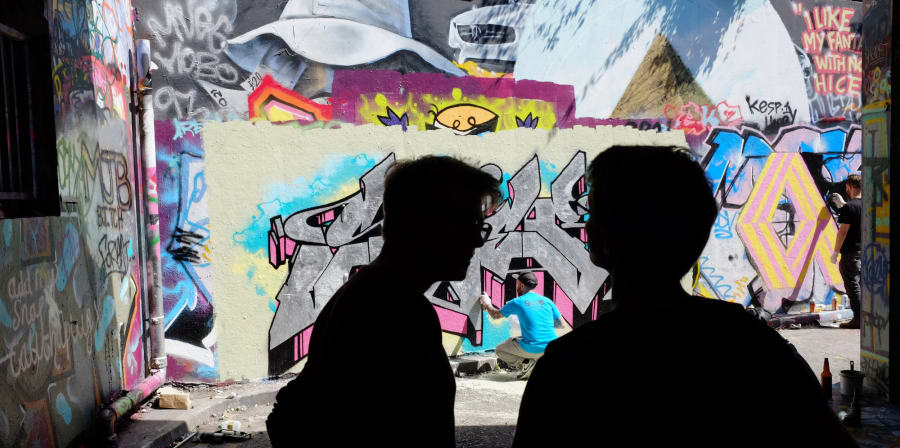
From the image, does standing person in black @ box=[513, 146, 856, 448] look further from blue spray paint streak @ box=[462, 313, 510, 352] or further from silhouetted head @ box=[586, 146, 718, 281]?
blue spray paint streak @ box=[462, 313, 510, 352]

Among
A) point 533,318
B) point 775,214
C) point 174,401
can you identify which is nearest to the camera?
point 174,401

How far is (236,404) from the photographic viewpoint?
6.67 m

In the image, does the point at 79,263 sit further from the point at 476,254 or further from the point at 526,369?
the point at 526,369

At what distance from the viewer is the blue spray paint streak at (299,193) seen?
7230mm

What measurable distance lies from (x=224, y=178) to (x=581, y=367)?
6263 millimetres

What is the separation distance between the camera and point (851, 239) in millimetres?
9242

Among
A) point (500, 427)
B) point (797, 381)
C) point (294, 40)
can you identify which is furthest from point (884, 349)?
point (294, 40)

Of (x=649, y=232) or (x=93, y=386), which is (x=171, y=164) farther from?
(x=649, y=232)

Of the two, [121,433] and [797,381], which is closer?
[797,381]

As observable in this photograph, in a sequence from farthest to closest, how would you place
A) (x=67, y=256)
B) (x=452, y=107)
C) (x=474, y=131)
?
(x=474, y=131) → (x=452, y=107) → (x=67, y=256)

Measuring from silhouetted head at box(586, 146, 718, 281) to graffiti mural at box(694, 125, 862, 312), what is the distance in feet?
27.5

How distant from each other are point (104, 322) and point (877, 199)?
22.0ft

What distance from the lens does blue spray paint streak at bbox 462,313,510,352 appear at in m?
8.17

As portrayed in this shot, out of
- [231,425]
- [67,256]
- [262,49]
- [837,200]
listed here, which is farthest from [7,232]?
[837,200]
